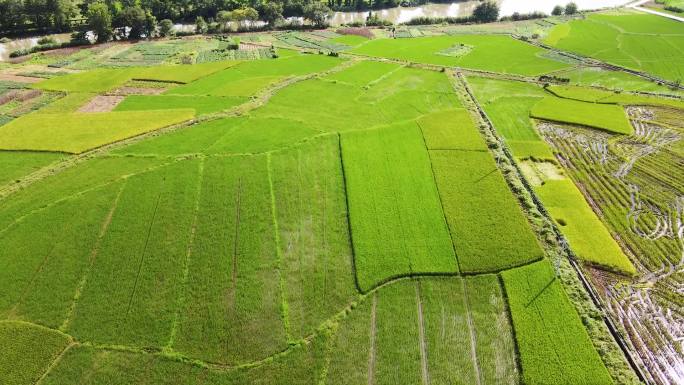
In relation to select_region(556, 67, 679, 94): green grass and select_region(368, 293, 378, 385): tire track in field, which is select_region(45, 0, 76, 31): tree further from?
select_region(556, 67, 679, 94): green grass

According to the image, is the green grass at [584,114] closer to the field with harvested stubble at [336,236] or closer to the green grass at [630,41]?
the field with harvested stubble at [336,236]

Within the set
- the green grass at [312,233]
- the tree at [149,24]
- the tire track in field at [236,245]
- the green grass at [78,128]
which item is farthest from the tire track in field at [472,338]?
the tree at [149,24]

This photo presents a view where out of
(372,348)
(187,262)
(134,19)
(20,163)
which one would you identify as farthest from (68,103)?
(372,348)

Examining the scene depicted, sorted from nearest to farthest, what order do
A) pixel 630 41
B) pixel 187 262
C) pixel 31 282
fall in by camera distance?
1. pixel 31 282
2. pixel 187 262
3. pixel 630 41

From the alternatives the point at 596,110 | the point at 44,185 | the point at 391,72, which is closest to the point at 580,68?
the point at 596,110

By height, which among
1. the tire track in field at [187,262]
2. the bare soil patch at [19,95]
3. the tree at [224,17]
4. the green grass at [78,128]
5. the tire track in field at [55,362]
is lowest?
the tire track in field at [55,362]

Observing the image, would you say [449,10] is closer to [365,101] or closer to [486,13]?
[486,13]

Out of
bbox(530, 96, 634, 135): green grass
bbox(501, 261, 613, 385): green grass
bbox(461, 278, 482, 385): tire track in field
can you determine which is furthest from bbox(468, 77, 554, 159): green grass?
bbox(461, 278, 482, 385): tire track in field
